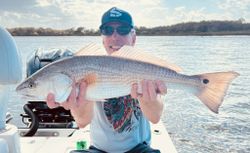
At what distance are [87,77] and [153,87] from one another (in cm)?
45

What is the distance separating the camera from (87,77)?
2.73 meters

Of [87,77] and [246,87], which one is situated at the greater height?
[87,77]

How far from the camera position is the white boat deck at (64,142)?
4.12 metres

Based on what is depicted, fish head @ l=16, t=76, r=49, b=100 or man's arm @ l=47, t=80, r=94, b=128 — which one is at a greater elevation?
fish head @ l=16, t=76, r=49, b=100

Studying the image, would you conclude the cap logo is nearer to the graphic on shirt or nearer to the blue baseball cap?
the blue baseball cap

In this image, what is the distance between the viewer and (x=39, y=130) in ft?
16.3

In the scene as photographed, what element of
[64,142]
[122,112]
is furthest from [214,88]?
[64,142]

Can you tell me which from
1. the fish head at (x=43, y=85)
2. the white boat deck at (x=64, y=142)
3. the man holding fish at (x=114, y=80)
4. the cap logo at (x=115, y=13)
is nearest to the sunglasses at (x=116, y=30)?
the cap logo at (x=115, y=13)

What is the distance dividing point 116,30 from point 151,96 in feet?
2.59

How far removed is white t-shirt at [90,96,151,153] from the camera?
3447mm

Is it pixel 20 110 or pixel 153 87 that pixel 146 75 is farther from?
pixel 20 110

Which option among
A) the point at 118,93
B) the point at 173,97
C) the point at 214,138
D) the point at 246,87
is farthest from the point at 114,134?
the point at 246,87

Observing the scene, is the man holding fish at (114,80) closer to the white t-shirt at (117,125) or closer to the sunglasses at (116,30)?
the white t-shirt at (117,125)

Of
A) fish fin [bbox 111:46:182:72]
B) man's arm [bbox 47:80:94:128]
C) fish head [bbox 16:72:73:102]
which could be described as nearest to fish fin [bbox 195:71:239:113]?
fish fin [bbox 111:46:182:72]
